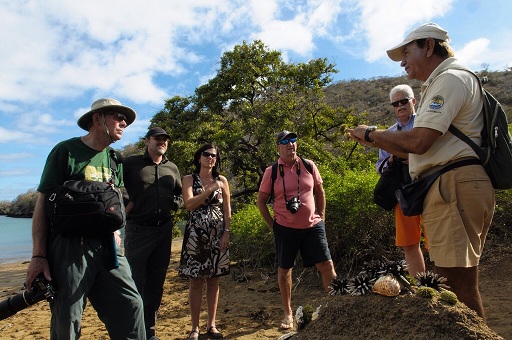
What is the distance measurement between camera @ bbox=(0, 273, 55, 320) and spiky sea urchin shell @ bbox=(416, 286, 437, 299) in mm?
2254

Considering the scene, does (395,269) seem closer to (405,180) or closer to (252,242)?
(405,180)

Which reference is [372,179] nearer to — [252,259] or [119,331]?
[252,259]

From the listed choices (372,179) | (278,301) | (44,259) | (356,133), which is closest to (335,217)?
(372,179)

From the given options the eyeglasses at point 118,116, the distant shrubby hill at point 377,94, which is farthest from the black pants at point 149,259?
the distant shrubby hill at point 377,94

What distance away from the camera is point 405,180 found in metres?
3.58

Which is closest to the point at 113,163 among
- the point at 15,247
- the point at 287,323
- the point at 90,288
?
the point at 90,288

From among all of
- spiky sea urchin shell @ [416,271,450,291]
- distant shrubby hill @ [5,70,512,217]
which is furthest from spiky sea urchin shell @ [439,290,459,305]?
distant shrubby hill @ [5,70,512,217]

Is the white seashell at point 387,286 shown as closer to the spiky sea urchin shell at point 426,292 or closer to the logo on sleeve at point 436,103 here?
the spiky sea urchin shell at point 426,292

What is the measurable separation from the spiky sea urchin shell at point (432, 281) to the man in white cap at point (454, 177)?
7 centimetres

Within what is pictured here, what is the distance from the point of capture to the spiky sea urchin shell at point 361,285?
2.30m

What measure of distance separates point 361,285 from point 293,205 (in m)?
1.99

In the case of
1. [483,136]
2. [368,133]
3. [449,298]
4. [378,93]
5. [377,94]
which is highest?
[378,93]

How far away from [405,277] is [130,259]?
2.90 m

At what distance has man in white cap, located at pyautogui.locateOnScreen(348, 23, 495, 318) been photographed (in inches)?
85.9
